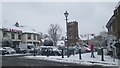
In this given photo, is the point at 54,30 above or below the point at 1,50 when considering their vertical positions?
above

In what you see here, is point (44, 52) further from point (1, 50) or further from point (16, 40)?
point (16, 40)

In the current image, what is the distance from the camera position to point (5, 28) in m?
69.1

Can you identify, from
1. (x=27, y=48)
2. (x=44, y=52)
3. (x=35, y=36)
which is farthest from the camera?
(x=35, y=36)

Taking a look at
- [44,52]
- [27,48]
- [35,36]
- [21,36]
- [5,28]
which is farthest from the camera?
[35,36]

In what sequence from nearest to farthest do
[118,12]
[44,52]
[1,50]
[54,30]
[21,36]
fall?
[118,12] → [44,52] → [1,50] → [21,36] → [54,30]

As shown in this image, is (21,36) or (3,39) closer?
(3,39)

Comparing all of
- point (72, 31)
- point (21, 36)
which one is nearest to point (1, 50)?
point (21, 36)

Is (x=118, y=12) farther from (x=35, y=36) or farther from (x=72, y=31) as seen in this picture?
(x=72, y=31)

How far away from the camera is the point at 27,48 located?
58.2 metres

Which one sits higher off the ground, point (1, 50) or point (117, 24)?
point (117, 24)

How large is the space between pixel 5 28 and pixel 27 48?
13.8 metres

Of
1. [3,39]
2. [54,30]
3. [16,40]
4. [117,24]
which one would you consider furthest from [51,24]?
[117,24]

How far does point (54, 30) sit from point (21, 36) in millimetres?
36983

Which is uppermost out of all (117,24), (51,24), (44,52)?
(51,24)
